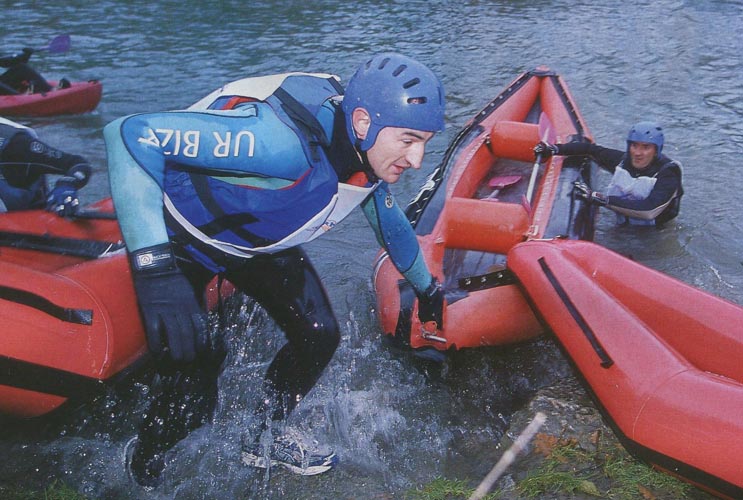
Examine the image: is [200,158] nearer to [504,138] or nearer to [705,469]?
[705,469]

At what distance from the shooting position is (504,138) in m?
5.79

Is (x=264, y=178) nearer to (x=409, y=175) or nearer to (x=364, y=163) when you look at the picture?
(x=364, y=163)

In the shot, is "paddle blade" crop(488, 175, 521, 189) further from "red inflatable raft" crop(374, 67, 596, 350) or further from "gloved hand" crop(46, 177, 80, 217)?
"gloved hand" crop(46, 177, 80, 217)

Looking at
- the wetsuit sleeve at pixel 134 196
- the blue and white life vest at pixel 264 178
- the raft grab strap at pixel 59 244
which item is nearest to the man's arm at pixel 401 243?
the blue and white life vest at pixel 264 178

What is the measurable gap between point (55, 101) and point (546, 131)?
5944 millimetres

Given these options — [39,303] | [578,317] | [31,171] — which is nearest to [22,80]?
[31,171]

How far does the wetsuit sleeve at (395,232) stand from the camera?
2986 millimetres

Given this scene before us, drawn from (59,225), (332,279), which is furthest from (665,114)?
(59,225)

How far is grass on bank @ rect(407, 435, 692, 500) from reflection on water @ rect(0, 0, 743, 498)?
224 mm

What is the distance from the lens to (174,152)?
7.09 feet

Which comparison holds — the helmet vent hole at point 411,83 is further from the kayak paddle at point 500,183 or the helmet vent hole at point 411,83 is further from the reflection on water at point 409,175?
the kayak paddle at point 500,183

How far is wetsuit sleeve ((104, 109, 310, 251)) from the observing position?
6.95ft

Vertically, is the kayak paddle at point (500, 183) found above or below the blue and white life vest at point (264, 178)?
below

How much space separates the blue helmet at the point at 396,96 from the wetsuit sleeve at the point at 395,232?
579mm
